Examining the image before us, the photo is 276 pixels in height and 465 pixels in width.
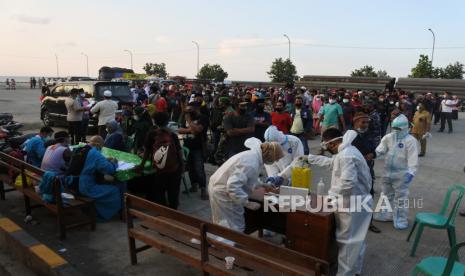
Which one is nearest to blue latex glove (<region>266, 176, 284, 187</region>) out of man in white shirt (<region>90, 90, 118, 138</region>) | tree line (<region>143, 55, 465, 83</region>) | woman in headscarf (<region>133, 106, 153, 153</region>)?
woman in headscarf (<region>133, 106, 153, 153</region>)

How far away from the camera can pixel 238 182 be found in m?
3.76

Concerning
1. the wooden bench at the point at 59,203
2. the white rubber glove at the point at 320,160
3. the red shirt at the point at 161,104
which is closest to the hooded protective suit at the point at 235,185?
the white rubber glove at the point at 320,160

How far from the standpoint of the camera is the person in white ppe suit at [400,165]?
5534 mm

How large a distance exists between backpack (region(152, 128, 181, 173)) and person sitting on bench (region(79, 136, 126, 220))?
2.44 ft

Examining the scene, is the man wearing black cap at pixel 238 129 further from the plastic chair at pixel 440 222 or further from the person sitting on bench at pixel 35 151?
the person sitting on bench at pixel 35 151

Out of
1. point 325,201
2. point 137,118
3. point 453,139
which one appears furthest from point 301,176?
point 453,139

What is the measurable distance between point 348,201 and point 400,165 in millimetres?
2275

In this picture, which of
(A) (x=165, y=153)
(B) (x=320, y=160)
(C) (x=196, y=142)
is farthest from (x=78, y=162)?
(B) (x=320, y=160)

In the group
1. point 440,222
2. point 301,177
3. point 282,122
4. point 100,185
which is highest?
point 282,122

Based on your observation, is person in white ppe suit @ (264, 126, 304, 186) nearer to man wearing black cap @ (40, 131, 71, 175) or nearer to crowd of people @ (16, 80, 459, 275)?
crowd of people @ (16, 80, 459, 275)

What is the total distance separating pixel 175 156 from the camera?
5.48 metres

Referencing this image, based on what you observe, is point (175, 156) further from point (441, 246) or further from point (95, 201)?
point (441, 246)

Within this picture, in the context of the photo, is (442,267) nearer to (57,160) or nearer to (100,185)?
(100,185)

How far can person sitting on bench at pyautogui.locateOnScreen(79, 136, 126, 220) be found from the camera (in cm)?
545
